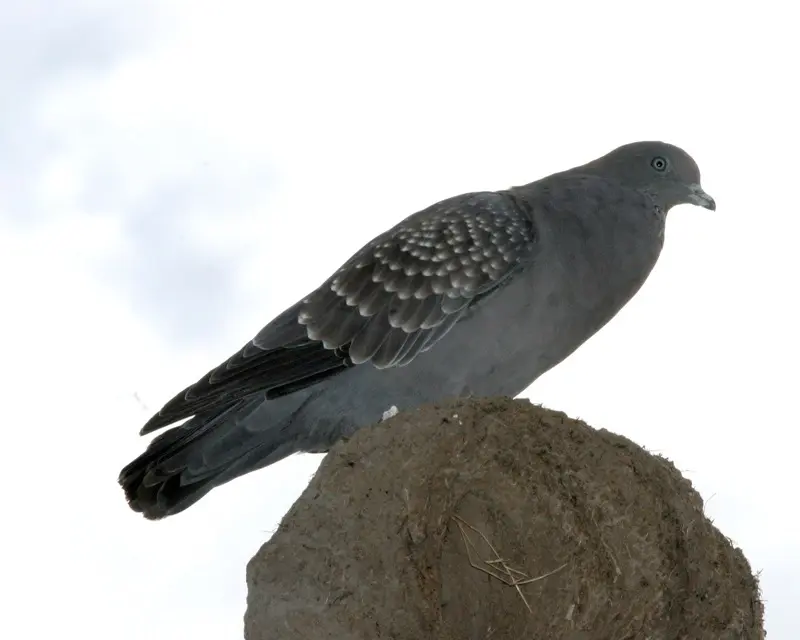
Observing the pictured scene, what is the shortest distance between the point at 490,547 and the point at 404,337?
1.11 m

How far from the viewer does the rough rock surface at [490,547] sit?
3.68 meters

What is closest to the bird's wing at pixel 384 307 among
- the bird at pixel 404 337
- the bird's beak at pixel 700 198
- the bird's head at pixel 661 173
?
the bird at pixel 404 337

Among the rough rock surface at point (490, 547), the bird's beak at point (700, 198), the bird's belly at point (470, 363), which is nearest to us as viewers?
the rough rock surface at point (490, 547)

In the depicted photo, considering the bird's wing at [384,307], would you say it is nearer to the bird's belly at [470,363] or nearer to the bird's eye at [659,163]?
the bird's belly at [470,363]

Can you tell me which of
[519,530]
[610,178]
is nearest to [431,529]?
[519,530]

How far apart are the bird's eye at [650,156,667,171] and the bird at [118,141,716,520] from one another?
1.65 feet

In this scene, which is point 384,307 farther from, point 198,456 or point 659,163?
point 659,163

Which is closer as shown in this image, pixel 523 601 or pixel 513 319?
pixel 523 601

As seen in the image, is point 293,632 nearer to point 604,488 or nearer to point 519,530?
point 519,530

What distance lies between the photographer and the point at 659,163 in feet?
17.4

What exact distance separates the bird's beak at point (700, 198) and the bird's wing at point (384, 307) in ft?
3.03

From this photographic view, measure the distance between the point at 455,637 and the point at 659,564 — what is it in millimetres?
783

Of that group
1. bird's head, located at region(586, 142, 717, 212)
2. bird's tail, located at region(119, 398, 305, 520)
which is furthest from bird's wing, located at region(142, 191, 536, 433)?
bird's head, located at region(586, 142, 717, 212)

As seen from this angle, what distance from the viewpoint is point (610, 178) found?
5.25m
